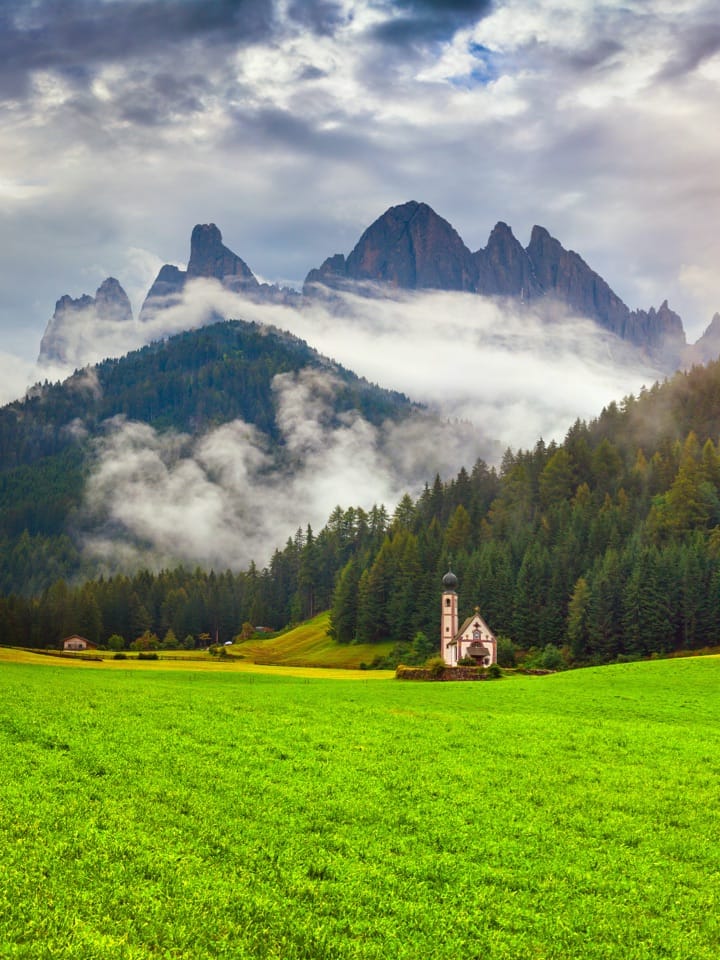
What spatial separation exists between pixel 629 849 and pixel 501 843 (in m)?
2.88

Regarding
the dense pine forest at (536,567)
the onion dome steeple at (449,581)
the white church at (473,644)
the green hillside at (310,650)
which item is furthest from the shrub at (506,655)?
the green hillside at (310,650)

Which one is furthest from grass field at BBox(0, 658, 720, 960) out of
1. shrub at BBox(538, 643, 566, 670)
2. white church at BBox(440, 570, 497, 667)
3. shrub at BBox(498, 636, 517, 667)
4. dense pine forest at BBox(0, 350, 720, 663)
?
dense pine forest at BBox(0, 350, 720, 663)

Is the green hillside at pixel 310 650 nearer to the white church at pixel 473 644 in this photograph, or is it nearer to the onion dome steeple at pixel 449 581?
the onion dome steeple at pixel 449 581

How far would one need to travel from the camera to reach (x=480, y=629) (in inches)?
3903

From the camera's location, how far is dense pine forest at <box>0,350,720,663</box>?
4026 inches

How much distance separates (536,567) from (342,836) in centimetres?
10306

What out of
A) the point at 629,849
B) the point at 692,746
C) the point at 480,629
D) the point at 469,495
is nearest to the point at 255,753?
the point at 629,849

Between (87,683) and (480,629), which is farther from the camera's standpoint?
(480,629)

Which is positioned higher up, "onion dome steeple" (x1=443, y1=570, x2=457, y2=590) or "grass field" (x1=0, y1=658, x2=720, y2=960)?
"onion dome steeple" (x1=443, y1=570, x2=457, y2=590)

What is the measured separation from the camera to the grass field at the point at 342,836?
43.1ft

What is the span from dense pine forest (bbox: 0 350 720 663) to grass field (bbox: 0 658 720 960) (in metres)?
76.4

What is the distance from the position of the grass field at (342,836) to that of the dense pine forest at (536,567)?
251 feet

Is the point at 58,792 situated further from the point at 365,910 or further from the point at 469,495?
the point at 469,495

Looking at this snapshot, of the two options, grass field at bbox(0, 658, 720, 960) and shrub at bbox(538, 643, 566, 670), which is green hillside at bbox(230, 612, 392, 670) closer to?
shrub at bbox(538, 643, 566, 670)
